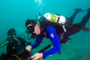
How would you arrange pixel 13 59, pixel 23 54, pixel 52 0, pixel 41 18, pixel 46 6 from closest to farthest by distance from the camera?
pixel 13 59 < pixel 23 54 < pixel 41 18 < pixel 52 0 < pixel 46 6

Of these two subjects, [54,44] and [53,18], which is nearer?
[54,44]

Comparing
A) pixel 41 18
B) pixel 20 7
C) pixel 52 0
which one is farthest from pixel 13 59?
pixel 20 7

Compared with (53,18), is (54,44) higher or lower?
lower

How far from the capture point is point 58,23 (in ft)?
12.2

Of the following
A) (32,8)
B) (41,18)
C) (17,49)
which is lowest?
(17,49)

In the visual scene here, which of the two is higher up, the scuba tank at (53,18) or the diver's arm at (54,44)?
the scuba tank at (53,18)

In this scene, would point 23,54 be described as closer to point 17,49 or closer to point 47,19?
point 17,49

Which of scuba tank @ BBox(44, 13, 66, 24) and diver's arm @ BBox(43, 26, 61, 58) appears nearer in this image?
diver's arm @ BBox(43, 26, 61, 58)

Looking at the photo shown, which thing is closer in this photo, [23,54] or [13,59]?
[13,59]

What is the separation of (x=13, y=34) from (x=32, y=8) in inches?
5491

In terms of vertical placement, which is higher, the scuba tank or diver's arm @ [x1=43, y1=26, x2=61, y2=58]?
the scuba tank

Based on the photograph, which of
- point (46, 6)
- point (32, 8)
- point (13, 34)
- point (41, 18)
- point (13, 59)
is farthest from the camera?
point (32, 8)

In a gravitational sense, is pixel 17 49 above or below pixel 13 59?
above

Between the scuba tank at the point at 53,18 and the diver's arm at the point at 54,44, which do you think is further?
A: the scuba tank at the point at 53,18
